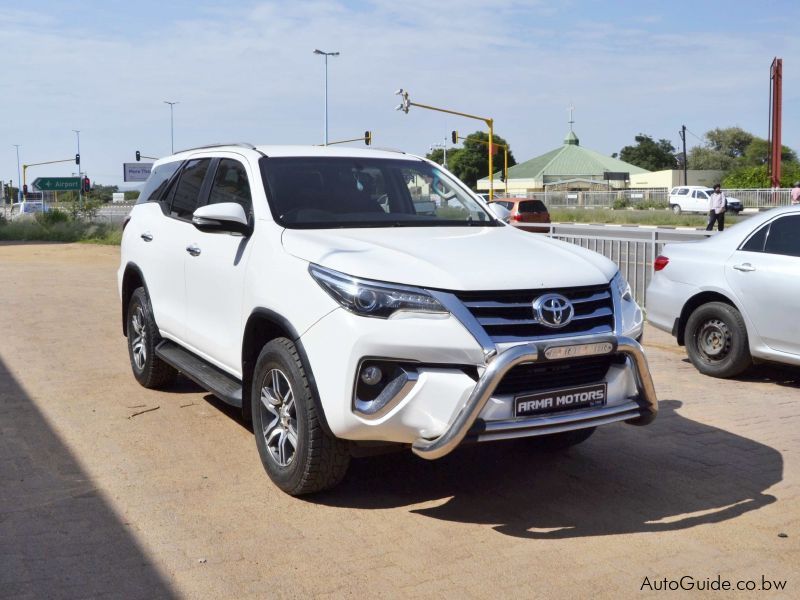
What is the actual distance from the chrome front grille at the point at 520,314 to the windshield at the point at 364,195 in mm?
1270

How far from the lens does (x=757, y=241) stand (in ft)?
25.4

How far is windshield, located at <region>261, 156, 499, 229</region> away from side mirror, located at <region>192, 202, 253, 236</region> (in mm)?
187

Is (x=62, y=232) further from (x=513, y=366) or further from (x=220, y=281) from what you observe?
(x=513, y=366)

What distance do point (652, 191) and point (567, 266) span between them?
2377 inches

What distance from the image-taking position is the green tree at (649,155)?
427ft

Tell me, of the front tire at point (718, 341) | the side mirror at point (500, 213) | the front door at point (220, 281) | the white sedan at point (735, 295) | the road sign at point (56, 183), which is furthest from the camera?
the road sign at point (56, 183)

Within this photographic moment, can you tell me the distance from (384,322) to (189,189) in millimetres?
2892

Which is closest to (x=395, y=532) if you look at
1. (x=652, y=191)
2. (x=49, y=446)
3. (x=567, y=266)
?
(x=567, y=266)

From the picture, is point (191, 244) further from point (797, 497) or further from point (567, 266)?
point (797, 497)

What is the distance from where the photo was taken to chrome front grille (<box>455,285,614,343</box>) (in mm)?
4281

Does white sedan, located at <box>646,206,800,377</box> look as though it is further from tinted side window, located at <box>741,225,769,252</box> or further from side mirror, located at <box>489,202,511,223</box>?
side mirror, located at <box>489,202,511,223</box>

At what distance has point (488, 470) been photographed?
5.40 meters

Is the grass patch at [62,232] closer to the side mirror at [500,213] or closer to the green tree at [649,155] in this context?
the side mirror at [500,213]

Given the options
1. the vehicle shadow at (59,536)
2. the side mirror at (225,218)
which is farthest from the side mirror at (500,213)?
the vehicle shadow at (59,536)
